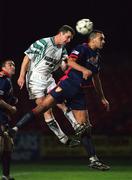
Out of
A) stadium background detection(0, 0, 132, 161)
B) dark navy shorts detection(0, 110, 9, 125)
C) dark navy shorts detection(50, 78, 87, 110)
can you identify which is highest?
dark navy shorts detection(50, 78, 87, 110)

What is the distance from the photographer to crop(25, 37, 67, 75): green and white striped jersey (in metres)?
10.3

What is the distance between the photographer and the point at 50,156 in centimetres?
1702

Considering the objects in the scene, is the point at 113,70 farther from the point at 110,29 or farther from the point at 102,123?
the point at 102,123

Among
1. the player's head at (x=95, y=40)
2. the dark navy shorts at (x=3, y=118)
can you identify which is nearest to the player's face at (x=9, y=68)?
the dark navy shorts at (x=3, y=118)

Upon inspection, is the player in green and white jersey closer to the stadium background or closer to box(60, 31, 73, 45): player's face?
box(60, 31, 73, 45): player's face

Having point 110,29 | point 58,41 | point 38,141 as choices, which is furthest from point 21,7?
point 58,41

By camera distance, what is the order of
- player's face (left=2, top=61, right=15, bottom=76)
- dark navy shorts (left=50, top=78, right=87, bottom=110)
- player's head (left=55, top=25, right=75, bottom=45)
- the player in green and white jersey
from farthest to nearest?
the player in green and white jersey < player's head (left=55, top=25, right=75, bottom=45) < player's face (left=2, top=61, right=15, bottom=76) < dark navy shorts (left=50, top=78, right=87, bottom=110)

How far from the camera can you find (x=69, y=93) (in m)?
9.68

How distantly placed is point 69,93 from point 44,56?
1.00 meters

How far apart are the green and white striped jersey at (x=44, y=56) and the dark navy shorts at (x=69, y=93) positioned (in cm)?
77

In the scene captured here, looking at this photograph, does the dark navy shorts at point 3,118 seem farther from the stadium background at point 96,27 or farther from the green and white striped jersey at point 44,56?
the stadium background at point 96,27

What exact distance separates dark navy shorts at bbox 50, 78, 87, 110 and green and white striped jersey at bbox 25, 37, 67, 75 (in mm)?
772

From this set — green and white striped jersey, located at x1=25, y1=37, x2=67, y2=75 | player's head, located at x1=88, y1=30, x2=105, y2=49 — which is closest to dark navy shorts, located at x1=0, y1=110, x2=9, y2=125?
green and white striped jersey, located at x1=25, y1=37, x2=67, y2=75

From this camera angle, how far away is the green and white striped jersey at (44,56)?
10.3m
